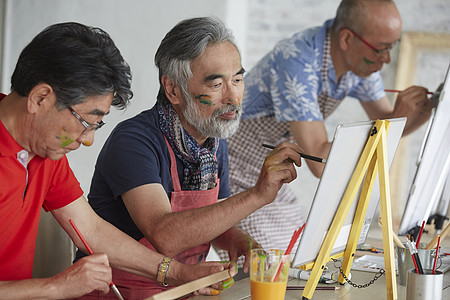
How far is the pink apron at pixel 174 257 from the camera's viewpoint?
1.74m

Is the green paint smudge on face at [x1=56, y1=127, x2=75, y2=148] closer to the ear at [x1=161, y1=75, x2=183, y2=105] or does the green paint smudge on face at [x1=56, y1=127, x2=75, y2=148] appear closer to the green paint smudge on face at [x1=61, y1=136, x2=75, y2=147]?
the green paint smudge on face at [x1=61, y1=136, x2=75, y2=147]

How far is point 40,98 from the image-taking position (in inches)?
53.7

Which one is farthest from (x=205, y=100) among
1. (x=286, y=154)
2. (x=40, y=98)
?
(x=40, y=98)

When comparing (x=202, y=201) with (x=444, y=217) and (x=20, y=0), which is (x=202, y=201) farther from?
(x=20, y=0)

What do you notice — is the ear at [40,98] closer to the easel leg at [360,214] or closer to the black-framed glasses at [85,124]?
the black-framed glasses at [85,124]

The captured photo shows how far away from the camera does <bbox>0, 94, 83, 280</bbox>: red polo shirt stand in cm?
142

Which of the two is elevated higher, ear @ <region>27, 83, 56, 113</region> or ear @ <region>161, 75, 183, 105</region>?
ear @ <region>27, 83, 56, 113</region>

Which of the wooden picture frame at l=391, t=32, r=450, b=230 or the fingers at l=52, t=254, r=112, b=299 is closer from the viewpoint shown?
the fingers at l=52, t=254, r=112, b=299

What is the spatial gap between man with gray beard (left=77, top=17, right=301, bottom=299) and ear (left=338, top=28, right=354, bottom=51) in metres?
0.79

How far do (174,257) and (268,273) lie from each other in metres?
0.56

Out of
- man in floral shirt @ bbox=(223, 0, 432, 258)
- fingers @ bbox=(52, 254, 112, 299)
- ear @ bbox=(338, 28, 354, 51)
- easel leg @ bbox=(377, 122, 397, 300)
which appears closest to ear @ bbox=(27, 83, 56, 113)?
fingers @ bbox=(52, 254, 112, 299)

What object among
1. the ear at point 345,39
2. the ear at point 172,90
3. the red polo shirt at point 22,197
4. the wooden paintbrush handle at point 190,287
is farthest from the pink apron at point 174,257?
the ear at point 345,39

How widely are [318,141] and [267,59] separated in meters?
0.42

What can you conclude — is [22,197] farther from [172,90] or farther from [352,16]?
[352,16]
